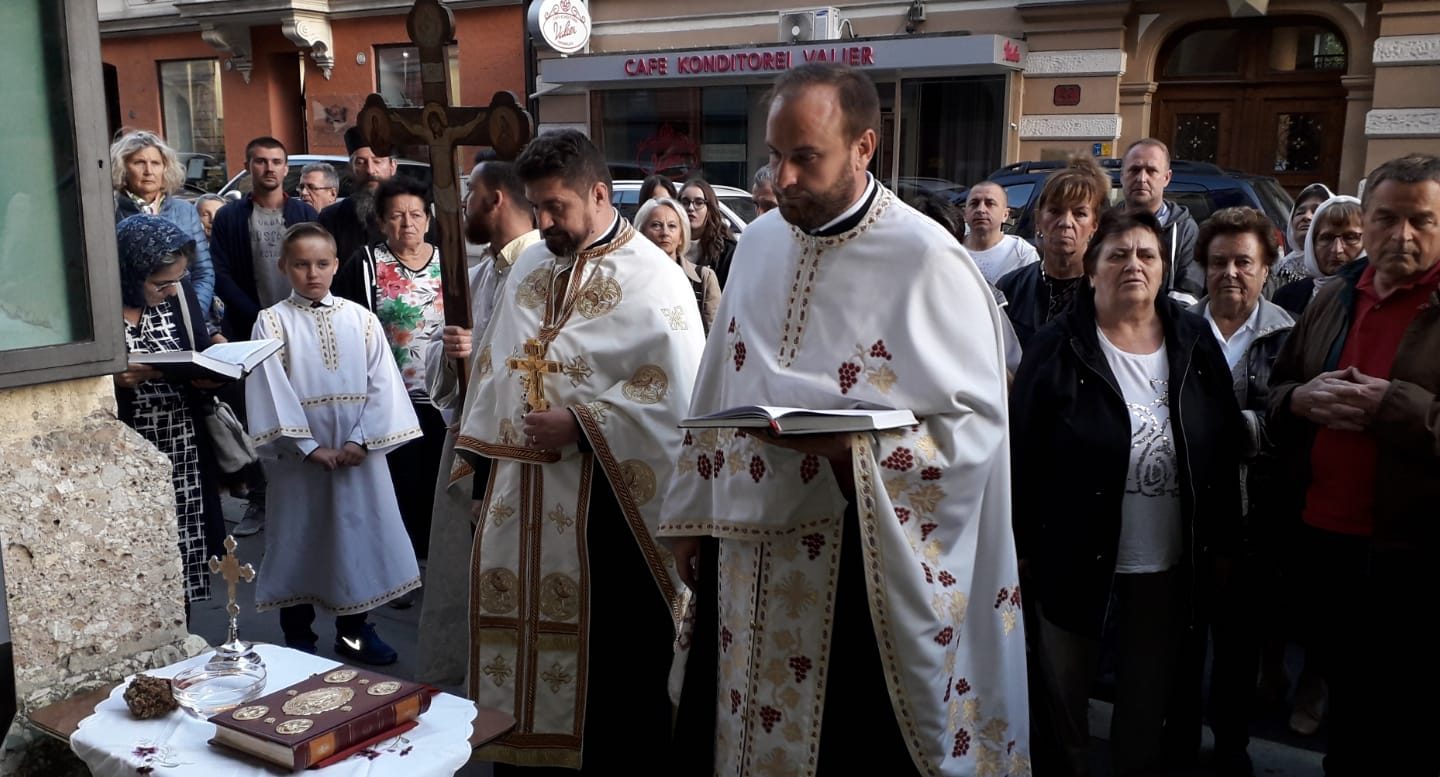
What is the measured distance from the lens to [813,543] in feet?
9.88

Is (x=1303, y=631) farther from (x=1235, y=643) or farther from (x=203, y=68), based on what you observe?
(x=203, y=68)

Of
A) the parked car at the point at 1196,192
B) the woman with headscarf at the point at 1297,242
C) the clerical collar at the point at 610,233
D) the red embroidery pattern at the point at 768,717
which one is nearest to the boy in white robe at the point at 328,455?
the clerical collar at the point at 610,233

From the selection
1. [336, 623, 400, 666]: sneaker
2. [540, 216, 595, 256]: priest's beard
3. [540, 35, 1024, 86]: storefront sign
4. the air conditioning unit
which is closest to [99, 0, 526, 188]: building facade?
[540, 35, 1024, 86]: storefront sign

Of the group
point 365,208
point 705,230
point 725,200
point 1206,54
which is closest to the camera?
point 705,230

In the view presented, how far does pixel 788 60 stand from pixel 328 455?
44.0 feet

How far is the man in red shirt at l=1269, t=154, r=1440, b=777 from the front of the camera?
11.5 feet

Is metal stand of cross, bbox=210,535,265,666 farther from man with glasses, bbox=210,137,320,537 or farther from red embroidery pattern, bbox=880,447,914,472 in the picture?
man with glasses, bbox=210,137,320,537

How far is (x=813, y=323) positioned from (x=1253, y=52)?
14.2 meters

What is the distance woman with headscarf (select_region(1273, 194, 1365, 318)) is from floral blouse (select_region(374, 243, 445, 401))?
376 centimetres

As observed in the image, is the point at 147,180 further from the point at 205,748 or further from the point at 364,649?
the point at 205,748

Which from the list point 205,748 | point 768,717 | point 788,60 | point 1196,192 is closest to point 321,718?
point 205,748

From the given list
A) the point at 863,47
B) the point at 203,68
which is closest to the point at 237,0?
the point at 203,68

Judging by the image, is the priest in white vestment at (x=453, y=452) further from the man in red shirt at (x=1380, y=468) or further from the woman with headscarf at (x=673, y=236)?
the man in red shirt at (x=1380, y=468)

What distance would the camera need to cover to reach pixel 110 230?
2959 mm
